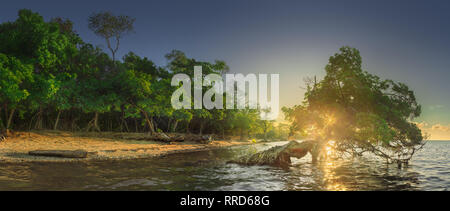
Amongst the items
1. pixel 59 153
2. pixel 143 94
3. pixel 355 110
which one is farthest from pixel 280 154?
pixel 143 94

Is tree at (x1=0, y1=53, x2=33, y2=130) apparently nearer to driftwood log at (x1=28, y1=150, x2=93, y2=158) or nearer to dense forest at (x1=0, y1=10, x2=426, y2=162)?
dense forest at (x1=0, y1=10, x2=426, y2=162)

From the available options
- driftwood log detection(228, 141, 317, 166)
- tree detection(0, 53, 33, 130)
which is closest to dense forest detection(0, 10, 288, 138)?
tree detection(0, 53, 33, 130)

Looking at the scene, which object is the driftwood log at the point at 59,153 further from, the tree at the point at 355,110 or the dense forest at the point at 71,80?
the tree at the point at 355,110

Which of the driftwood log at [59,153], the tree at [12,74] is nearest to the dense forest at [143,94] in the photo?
the tree at [12,74]

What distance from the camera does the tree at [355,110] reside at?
15805mm

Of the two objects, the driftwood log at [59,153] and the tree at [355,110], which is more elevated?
the tree at [355,110]

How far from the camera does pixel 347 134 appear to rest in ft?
54.9

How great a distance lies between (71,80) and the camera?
27734 mm

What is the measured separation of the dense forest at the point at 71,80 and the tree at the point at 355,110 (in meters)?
21.7

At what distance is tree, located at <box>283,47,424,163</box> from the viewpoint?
15.8 m
